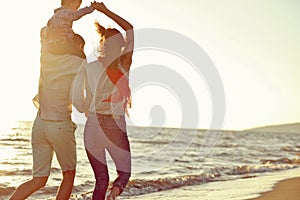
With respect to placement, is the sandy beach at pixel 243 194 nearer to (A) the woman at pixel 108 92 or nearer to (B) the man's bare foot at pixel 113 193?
(B) the man's bare foot at pixel 113 193

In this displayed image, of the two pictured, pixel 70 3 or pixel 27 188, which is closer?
pixel 70 3

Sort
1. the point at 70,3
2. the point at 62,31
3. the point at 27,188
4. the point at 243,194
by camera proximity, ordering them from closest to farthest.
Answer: the point at 62,31
the point at 70,3
the point at 27,188
the point at 243,194

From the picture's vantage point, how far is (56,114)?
4309mm

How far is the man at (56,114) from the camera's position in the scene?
4301mm

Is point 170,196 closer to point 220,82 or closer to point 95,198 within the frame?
point 220,82

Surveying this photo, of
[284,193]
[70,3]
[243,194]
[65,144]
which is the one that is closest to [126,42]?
[70,3]

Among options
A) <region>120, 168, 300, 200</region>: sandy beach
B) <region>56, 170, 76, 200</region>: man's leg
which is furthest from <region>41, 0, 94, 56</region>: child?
<region>120, 168, 300, 200</region>: sandy beach

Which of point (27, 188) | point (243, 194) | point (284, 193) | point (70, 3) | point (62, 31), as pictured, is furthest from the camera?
point (243, 194)

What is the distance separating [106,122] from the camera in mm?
4562

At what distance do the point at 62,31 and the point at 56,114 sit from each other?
709 mm

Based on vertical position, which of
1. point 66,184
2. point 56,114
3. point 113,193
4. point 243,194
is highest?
point 56,114

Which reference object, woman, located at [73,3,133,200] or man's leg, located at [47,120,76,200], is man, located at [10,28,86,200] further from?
woman, located at [73,3,133,200]

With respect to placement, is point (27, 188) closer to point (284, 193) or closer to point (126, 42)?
point (126, 42)

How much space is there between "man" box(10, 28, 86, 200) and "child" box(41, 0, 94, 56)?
46 millimetres
